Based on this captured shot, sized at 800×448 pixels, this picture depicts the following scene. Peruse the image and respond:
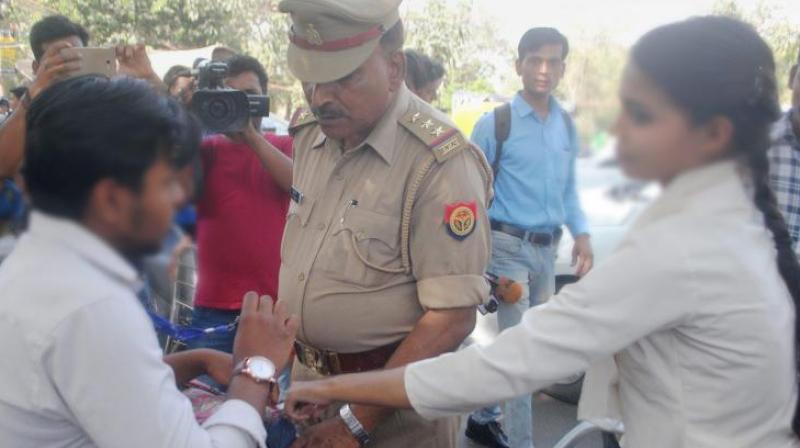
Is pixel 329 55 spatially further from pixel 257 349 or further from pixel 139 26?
pixel 139 26

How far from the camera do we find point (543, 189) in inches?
134

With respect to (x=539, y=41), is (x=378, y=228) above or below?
below

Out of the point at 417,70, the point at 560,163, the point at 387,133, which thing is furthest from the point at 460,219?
the point at 417,70

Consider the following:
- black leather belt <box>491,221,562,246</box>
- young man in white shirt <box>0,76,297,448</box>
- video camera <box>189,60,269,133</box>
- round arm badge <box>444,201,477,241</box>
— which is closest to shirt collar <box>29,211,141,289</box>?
young man in white shirt <box>0,76,297,448</box>

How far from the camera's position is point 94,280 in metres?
0.91

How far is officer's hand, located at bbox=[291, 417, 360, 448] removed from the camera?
4.99 feet

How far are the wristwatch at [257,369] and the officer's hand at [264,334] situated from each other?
1 cm

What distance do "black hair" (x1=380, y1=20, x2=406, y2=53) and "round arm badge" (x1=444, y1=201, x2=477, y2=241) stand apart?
39cm

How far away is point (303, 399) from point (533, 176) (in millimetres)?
2301

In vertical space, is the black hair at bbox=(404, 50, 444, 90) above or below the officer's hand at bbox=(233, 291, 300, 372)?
above

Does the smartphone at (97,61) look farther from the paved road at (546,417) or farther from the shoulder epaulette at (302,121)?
the paved road at (546,417)

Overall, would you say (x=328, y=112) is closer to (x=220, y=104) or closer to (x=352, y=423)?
(x=352, y=423)

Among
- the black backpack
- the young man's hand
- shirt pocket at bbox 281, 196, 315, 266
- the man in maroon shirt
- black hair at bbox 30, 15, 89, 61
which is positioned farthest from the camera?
the black backpack

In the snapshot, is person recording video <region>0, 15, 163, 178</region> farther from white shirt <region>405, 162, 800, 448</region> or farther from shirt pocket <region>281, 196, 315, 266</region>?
white shirt <region>405, 162, 800, 448</region>
